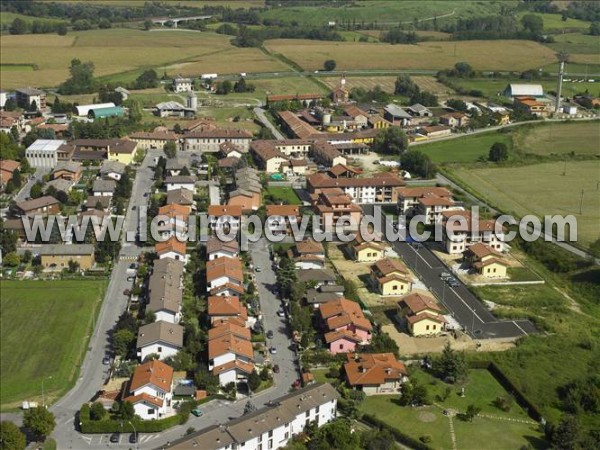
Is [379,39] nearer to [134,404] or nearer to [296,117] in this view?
[296,117]

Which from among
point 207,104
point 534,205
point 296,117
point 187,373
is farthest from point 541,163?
point 187,373

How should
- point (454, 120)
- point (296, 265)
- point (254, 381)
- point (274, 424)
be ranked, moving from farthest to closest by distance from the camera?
1. point (454, 120)
2. point (296, 265)
3. point (254, 381)
4. point (274, 424)

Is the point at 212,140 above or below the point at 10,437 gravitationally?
above

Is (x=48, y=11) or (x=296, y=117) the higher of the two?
(x=48, y=11)

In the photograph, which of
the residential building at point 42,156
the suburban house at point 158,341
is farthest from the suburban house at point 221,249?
the residential building at point 42,156

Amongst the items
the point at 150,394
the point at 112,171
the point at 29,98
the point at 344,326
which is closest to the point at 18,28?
the point at 29,98

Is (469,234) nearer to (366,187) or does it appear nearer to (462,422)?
(366,187)

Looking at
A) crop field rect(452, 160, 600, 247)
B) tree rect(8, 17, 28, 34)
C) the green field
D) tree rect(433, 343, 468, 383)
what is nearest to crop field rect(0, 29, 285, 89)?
tree rect(8, 17, 28, 34)
